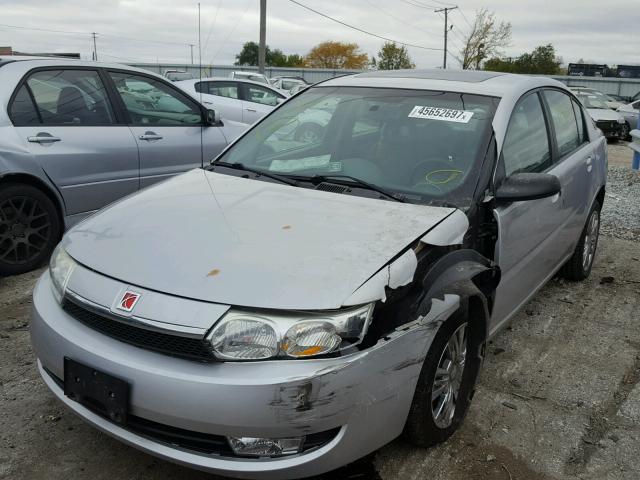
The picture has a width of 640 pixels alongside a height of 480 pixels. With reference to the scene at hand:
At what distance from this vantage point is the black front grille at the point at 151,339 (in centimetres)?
213

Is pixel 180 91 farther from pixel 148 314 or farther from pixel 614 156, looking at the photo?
pixel 614 156

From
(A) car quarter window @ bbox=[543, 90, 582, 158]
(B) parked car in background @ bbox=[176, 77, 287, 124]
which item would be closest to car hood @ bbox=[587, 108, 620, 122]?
(B) parked car in background @ bbox=[176, 77, 287, 124]

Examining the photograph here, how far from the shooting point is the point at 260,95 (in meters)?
12.8

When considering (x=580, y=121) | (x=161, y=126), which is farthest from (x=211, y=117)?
(x=580, y=121)

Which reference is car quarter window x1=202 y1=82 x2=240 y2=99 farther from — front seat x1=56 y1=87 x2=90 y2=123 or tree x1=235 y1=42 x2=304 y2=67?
tree x1=235 y1=42 x2=304 y2=67

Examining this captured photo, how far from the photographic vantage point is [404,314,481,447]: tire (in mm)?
2471

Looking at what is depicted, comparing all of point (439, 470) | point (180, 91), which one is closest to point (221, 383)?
point (439, 470)

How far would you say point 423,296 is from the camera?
7.96 ft

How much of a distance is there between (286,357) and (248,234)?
2.07ft

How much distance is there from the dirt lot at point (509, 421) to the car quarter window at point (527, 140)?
1.14 m

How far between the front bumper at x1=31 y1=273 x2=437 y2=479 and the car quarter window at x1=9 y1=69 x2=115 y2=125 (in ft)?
10.3

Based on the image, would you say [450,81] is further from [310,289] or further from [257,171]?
[310,289]

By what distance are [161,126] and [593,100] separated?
18.0 m

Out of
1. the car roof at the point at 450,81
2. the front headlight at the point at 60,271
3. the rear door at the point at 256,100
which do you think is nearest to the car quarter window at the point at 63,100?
the car roof at the point at 450,81
